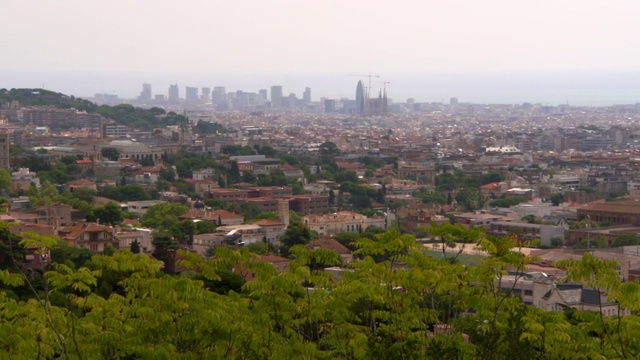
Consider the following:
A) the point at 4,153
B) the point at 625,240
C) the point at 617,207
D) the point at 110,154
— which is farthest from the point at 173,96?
the point at 625,240

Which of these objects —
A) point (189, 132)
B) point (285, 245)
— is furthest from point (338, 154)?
point (285, 245)

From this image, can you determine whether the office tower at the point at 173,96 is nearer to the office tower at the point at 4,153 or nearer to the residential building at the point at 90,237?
the office tower at the point at 4,153

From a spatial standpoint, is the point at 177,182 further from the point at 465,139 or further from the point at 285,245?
the point at 465,139

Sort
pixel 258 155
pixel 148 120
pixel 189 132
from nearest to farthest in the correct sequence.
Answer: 1. pixel 258 155
2. pixel 189 132
3. pixel 148 120

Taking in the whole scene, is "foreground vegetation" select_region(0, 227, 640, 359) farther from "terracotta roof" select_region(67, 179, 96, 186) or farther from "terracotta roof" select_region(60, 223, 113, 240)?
"terracotta roof" select_region(67, 179, 96, 186)

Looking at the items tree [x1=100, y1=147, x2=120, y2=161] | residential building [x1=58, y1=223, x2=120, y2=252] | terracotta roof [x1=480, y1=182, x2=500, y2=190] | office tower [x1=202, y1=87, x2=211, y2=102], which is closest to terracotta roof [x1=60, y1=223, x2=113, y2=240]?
residential building [x1=58, y1=223, x2=120, y2=252]

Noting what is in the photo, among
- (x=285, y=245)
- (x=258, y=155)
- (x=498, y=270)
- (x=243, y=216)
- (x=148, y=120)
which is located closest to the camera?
(x=498, y=270)

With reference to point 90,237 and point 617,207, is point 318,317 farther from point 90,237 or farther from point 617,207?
point 617,207
